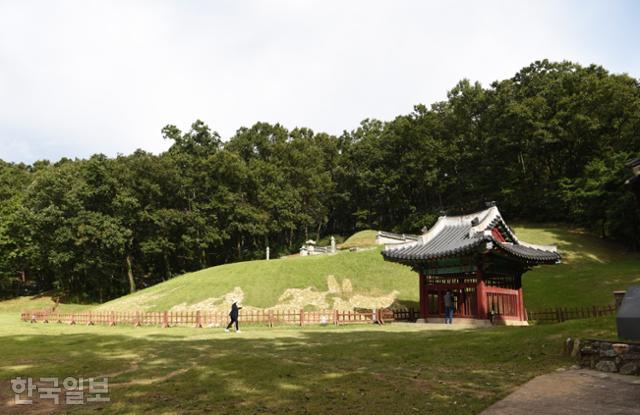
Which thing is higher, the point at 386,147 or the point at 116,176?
the point at 386,147

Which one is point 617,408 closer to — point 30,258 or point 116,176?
point 116,176

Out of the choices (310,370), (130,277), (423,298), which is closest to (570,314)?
(423,298)

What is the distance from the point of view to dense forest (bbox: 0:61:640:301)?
202 feet

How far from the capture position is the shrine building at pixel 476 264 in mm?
28219

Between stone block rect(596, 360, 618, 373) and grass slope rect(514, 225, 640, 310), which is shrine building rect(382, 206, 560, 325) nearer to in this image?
grass slope rect(514, 225, 640, 310)

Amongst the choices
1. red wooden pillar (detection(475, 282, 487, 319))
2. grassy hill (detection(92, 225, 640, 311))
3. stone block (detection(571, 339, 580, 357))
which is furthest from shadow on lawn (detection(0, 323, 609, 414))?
grassy hill (detection(92, 225, 640, 311))

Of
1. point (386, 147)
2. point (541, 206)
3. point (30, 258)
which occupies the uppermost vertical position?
point (386, 147)

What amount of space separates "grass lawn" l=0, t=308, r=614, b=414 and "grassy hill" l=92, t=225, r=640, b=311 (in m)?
19.8

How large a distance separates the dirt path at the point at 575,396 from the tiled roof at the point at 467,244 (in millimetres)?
15756

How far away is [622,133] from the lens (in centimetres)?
6112

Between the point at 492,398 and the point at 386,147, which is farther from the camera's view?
the point at 386,147

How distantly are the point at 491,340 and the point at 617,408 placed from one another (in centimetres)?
907

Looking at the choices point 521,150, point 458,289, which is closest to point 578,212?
point 521,150

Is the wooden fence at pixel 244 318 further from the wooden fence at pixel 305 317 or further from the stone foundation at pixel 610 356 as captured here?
the stone foundation at pixel 610 356
